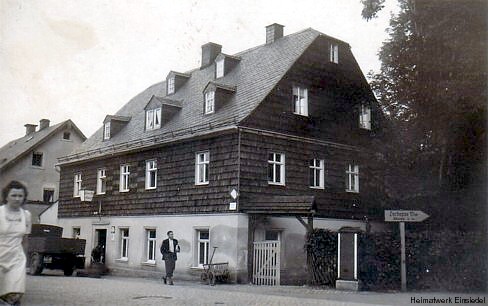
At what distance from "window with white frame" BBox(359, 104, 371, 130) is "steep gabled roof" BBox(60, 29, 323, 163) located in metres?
4.12

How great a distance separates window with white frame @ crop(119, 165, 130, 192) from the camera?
27828 mm

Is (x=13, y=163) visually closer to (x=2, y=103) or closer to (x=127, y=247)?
(x=127, y=247)

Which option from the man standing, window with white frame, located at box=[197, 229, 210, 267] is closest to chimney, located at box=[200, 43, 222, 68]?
window with white frame, located at box=[197, 229, 210, 267]

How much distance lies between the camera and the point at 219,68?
27125 mm

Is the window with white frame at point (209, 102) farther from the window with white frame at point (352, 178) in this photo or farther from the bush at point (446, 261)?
the bush at point (446, 261)

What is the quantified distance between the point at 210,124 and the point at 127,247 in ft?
28.0

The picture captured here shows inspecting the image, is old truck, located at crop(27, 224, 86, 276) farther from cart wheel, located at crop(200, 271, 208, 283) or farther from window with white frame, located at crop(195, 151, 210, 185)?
cart wheel, located at crop(200, 271, 208, 283)

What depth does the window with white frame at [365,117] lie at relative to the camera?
26188 mm

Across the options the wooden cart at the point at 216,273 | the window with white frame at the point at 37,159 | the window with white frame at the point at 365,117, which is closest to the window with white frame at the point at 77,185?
the window with white frame at the point at 37,159

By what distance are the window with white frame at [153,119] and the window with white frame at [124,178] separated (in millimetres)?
2263

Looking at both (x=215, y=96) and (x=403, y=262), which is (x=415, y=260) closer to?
(x=403, y=262)

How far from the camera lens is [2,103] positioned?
10.6 meters

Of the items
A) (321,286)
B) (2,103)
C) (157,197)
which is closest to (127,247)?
(157,197)

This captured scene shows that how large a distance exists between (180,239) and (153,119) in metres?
6.60
